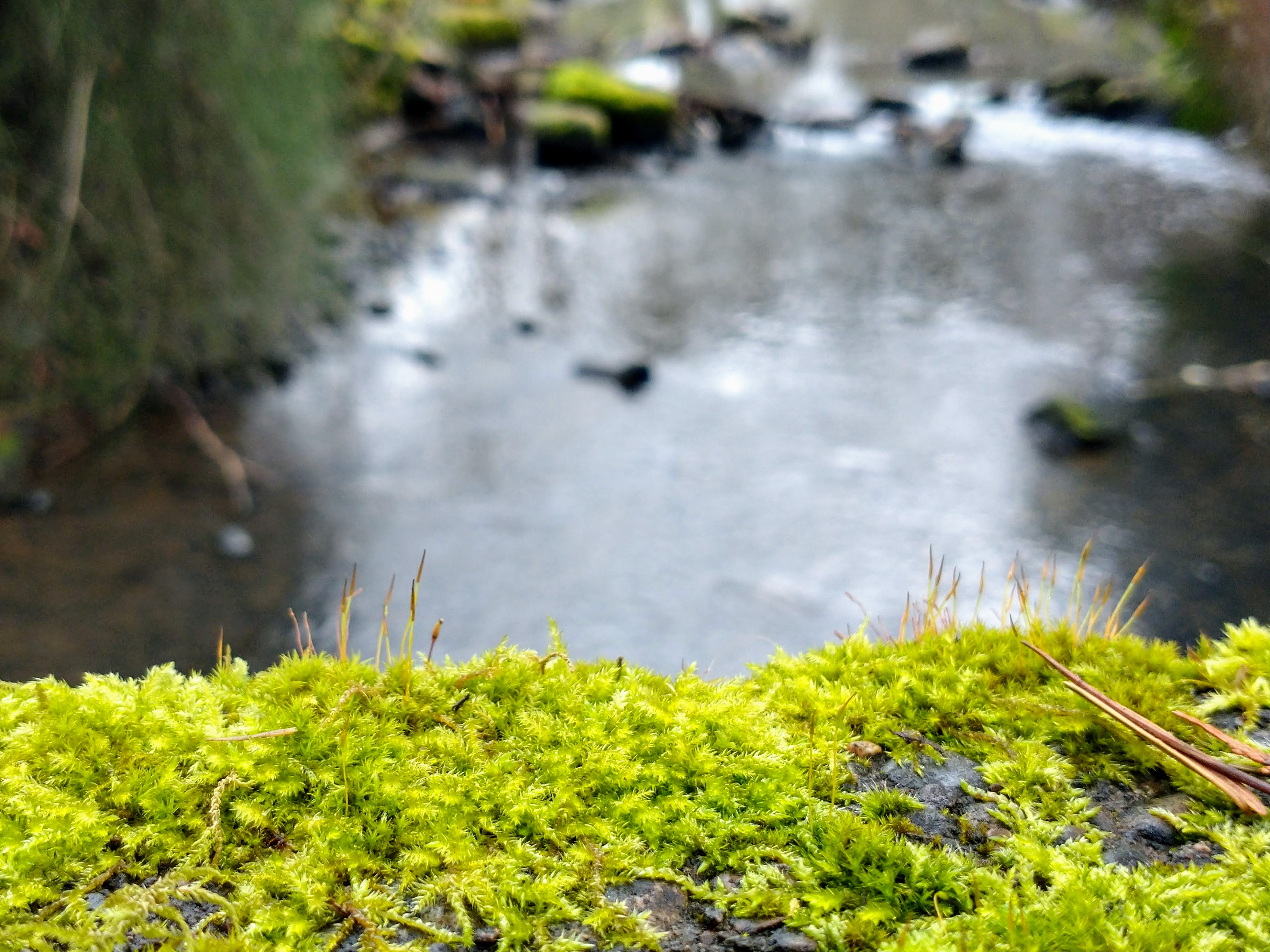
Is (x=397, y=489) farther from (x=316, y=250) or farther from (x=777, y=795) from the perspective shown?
(x=777, y=795)

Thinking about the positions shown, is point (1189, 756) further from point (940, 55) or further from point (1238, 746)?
point (940, 55)

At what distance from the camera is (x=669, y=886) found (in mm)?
1332

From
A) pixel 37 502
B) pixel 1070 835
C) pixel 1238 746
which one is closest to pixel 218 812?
pixel 1070 835

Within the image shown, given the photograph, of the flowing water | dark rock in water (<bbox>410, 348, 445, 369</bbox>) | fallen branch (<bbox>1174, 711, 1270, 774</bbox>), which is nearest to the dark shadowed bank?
A: the flowing water

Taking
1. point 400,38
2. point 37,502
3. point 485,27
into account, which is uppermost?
point 485,27

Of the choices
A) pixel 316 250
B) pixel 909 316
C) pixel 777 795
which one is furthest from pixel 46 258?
pixel 909 316

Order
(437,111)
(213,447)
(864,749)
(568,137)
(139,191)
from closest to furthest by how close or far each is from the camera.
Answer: (864,749)
(139,191)
(213,447)
(568,137)
(437,111)

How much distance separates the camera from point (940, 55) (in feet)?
62.3

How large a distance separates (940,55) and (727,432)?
1577 cm

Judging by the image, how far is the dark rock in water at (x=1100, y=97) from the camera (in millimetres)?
14992

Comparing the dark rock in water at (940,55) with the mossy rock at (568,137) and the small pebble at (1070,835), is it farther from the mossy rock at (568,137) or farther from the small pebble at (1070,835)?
the small pebble at (1070,835)

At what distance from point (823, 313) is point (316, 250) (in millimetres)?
5390

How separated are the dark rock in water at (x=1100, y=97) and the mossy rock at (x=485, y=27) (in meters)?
11.6

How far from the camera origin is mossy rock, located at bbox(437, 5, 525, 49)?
740 inches
